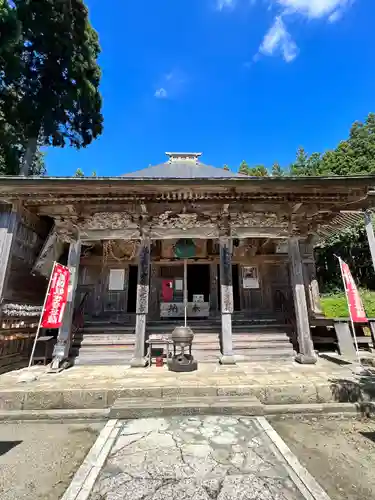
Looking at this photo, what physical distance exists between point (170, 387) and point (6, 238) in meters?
5.77

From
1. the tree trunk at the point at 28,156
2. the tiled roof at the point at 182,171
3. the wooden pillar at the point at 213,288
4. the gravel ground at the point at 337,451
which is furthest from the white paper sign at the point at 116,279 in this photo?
the tree trunk at the point at 28,156

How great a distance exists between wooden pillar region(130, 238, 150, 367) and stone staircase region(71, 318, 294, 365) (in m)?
0.81

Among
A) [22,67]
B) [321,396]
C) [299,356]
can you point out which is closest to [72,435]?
[321,396]

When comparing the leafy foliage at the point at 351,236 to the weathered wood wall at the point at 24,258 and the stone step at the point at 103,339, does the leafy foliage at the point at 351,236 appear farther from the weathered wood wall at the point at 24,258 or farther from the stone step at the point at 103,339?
the weathered wood wall at the point at 24,258

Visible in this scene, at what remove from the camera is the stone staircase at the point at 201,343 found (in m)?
7.49

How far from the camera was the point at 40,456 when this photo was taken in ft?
10.8

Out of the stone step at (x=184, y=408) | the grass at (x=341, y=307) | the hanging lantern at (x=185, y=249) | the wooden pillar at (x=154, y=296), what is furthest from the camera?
the grass at (x=341, y=307)

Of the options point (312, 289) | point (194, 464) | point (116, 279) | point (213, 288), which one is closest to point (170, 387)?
point (194, 464)

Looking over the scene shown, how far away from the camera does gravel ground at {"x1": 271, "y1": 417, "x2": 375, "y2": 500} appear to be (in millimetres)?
2652

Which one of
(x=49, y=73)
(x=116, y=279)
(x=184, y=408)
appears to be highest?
(x=49, y=73)

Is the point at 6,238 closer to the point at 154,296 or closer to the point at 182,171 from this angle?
the point at 154,296

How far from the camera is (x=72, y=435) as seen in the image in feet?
12.7

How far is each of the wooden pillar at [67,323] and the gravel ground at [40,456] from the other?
2295 mm

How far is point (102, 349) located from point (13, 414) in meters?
3.32
